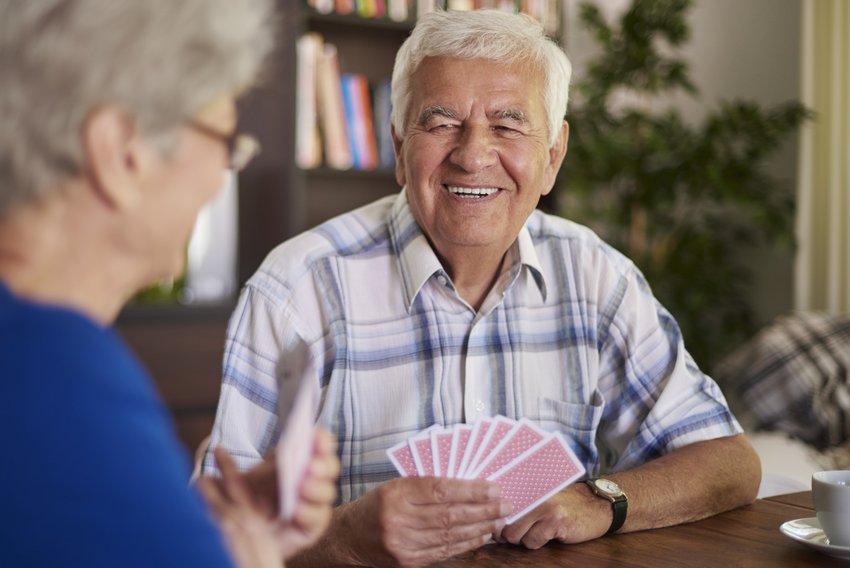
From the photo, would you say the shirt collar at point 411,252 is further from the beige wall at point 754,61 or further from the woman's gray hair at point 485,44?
the beige wall at point 754,61

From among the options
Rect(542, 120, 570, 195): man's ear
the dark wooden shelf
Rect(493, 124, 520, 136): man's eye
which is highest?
the dark wooden shelf

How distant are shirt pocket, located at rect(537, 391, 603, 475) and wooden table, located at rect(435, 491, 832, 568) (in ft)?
1.02

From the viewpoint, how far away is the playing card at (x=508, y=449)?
1388 millimetres

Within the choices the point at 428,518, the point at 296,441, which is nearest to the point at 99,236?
the point at 296,441

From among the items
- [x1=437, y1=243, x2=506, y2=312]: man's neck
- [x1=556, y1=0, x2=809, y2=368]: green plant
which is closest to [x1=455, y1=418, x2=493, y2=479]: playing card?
[x1=437, y1=243, x2=506, y2=312]: man's neck

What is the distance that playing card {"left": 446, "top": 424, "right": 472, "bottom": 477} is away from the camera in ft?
4.45

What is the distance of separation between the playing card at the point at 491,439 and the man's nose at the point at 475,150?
0.51 m

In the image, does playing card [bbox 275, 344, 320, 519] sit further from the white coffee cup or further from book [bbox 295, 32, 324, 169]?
book [bbox 295, 32, 324, 169]

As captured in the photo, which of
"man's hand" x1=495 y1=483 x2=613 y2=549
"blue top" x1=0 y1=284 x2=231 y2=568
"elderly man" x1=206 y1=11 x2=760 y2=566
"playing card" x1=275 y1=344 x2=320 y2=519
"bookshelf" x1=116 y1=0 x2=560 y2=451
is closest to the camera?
"blue top" x1=0 y1=284 x2=231 y2=568

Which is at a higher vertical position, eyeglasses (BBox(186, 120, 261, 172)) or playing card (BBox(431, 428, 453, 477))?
eyeglasses (BBox(186, 120, 261, 172))

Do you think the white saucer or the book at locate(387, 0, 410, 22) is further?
the book at locate(387, 0, 410, 22)

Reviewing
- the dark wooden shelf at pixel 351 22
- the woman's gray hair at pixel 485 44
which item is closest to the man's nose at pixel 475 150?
the woman's gray hair at pixel 485 44

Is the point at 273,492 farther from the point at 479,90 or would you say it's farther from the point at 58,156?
the point at 479,90

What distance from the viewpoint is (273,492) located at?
2.44 feet
